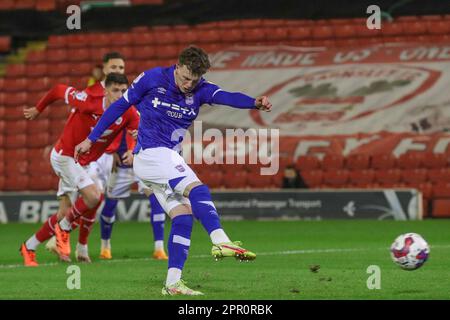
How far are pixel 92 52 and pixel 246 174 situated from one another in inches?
197

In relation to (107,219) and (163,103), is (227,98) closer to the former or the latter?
(163,103)

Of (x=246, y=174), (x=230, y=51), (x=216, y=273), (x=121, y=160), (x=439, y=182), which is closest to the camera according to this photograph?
(x=216, y=273)

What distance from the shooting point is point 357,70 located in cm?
2062

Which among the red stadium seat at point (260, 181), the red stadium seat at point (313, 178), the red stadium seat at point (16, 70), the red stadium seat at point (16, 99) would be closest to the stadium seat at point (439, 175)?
the red stadium seat at point (313, 178)

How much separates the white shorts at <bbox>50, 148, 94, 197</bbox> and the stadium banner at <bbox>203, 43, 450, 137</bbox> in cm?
987

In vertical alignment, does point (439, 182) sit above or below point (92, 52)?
below

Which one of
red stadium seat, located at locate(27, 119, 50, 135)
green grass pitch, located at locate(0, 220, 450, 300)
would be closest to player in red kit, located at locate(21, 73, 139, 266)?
green grass pitch, located at locate(0, 220, 450, 300)

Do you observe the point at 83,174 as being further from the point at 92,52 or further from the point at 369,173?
the point at 92,52

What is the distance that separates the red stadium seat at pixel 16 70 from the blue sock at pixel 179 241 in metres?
16.3

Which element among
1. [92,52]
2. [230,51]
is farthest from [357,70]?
[92,52]

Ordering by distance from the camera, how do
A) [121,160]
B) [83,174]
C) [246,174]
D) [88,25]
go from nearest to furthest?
[83,174] → [121,160] → [246,174] → [88,25]

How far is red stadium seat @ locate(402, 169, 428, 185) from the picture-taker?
62.5ft

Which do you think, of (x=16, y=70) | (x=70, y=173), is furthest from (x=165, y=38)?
(x=70, y=173)

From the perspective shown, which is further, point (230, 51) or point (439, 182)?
point (230, 51)
